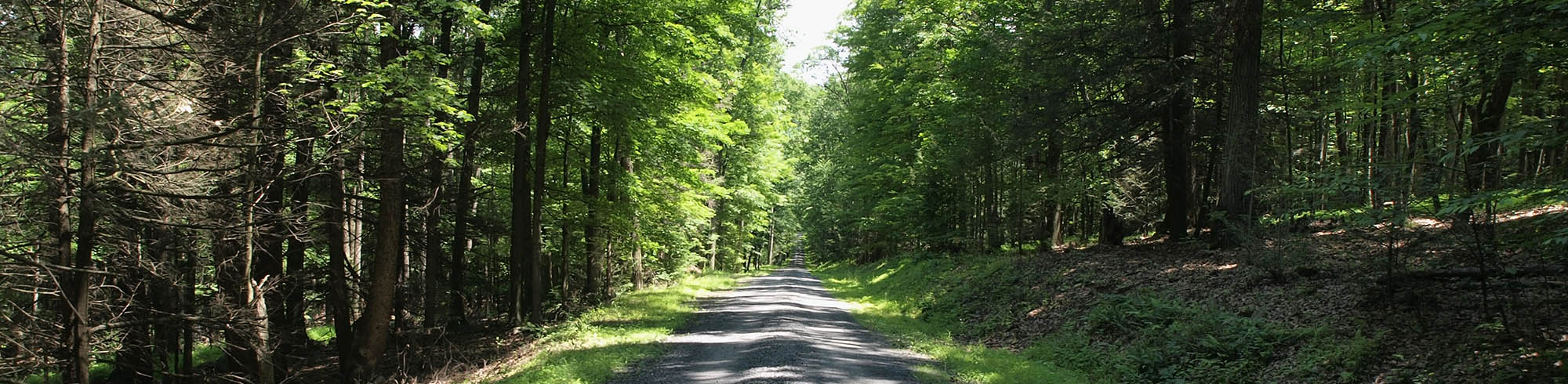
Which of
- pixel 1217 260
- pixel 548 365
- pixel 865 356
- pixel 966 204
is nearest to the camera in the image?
pixel 548 365

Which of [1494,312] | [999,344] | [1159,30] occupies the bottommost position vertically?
[999,344]

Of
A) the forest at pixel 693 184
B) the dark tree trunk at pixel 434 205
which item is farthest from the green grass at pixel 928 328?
the dark tree trunk at pixel 434 205

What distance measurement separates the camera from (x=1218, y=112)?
46.8 feet

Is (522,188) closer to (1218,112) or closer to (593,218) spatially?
(593,218)

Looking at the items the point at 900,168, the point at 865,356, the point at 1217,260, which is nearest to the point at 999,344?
the point at 865,356

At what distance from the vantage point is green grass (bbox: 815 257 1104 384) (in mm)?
9164

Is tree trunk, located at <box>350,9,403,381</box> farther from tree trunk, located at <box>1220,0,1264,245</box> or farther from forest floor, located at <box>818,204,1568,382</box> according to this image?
tree trunk, located at <box>1220,0,1264,245</box>

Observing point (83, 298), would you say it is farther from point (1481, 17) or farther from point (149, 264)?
point (1481, 17)

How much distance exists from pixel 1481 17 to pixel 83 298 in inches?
502

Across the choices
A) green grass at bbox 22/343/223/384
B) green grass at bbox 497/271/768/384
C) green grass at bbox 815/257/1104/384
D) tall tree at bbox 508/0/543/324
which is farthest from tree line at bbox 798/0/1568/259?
green grass at bbox 22/343/223/384

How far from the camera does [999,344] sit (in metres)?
12.3

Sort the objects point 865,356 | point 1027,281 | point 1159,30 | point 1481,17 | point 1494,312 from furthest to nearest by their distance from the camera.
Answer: point 1027,281 < point 1159,30 < point 865,356 < point 1494,312 < point 1481,17

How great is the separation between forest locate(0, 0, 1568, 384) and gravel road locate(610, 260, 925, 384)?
686 millimetres

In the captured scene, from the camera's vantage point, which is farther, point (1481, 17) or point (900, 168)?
point (900, 168)
